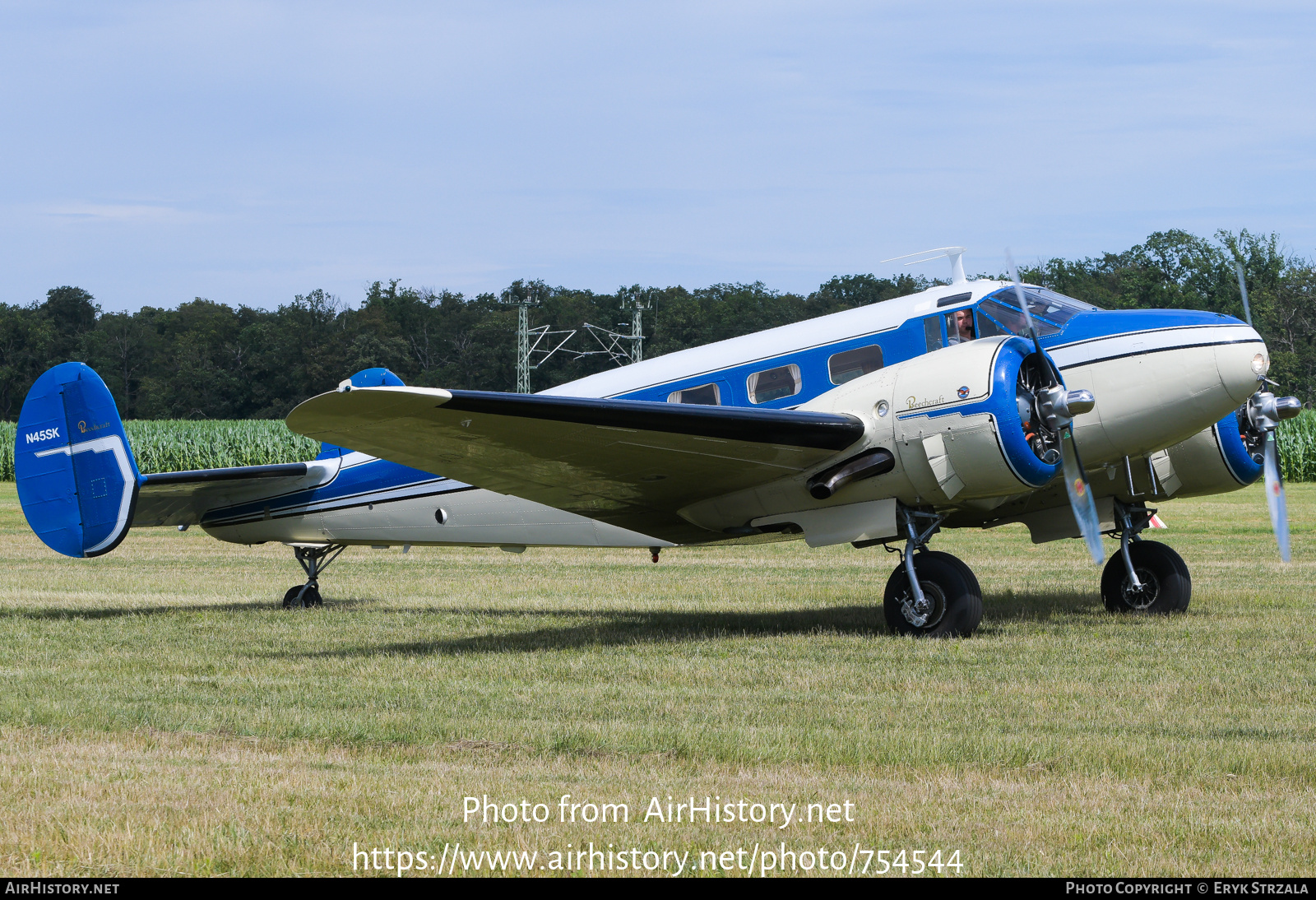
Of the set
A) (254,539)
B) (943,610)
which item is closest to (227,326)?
(254,539)

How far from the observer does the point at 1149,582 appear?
12.1 m

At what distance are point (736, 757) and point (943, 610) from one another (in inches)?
172

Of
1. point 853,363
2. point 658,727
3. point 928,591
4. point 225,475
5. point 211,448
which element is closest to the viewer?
point 658,727

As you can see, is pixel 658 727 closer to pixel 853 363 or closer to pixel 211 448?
pixel 853 363

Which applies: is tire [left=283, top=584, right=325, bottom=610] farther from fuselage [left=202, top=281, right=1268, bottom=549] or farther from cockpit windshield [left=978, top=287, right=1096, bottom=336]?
cockpit windshield [left=978, top=287, right=1096, bottom=336]

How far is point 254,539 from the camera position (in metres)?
14.1

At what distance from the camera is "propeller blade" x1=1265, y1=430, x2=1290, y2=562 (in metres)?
11.6

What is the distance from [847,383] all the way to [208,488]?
727 cm

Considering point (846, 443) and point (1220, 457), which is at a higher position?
point (846, 443)

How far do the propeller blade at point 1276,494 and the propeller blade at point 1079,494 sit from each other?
7.42 feet

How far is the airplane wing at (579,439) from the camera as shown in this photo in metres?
8.96

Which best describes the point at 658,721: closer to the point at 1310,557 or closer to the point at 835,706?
the point at 835,706

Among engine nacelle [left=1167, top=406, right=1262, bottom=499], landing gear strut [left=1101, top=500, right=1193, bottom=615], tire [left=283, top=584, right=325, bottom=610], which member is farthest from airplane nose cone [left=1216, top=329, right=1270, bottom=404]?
tire [left=283, top=584, right=325, bottom=610]

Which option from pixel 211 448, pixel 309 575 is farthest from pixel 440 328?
pixel 309 575
